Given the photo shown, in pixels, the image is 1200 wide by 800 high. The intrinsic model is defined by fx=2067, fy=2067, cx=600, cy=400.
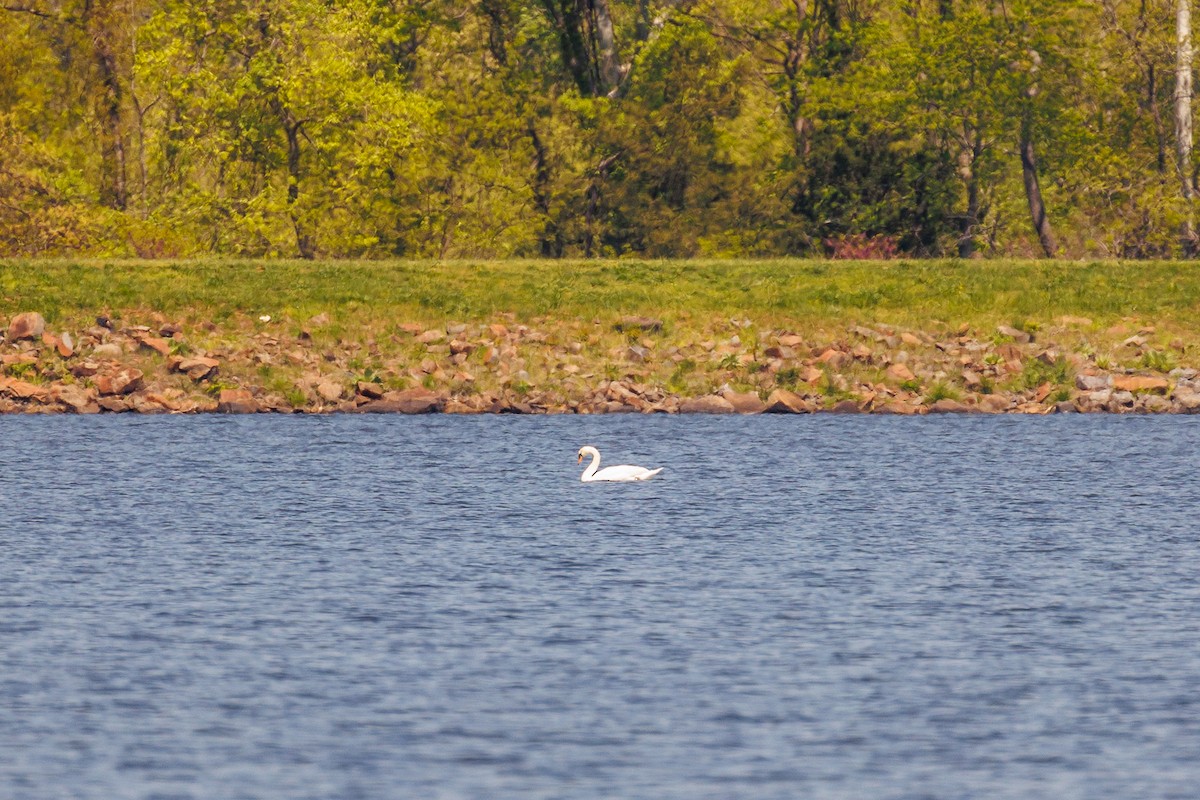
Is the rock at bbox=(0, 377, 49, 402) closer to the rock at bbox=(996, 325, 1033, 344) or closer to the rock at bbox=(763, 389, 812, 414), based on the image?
the rock at bbox=(763, 389, 812, 414)

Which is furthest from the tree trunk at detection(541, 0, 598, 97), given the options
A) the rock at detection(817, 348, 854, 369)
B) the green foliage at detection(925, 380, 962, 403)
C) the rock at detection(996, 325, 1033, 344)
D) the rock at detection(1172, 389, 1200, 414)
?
the rock at detection(1172, 389, 1200, 414)

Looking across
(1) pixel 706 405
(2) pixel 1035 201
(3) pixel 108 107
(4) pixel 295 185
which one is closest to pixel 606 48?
(4) pixel 295 185

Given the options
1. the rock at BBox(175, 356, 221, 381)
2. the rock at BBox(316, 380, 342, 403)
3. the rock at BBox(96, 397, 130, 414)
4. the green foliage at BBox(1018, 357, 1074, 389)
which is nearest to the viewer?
the rock at BBox(96, 397, 130, 414)

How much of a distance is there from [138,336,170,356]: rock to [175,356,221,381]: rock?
2.58 feet

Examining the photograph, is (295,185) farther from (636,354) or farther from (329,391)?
(636,354)

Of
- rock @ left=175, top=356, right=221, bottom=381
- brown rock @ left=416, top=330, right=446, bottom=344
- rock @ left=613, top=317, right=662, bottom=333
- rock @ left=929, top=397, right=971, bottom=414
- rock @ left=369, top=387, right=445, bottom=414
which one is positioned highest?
rock @ left=613, top=317, right=662, bottom=333

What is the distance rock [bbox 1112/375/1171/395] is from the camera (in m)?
47.4

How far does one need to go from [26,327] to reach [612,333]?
14.0 metres

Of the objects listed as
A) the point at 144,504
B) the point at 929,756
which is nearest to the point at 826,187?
the point at 144,504

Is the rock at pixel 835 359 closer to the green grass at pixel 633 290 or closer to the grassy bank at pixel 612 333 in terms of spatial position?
the grassy bank at pixel 612 333

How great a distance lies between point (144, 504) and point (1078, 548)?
12.9 metres

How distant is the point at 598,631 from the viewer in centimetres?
1848

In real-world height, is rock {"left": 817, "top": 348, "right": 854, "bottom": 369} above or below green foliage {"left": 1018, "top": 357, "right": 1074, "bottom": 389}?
above

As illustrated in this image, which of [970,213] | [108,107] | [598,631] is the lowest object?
[598,631]
